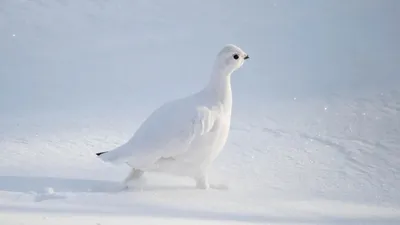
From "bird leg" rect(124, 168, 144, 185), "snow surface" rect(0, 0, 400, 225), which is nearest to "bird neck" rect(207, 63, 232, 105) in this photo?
"snow surface" rect(0, 0, 400, 225)

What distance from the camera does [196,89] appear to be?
582 cm

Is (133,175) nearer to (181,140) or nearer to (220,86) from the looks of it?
(181,140)

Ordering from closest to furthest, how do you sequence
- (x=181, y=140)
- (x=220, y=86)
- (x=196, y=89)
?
(x=181, y=140), (x=220, y=86), (x=196, y=89)

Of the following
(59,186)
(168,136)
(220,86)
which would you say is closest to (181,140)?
(168,136)

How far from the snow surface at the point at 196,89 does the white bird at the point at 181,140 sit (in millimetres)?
132

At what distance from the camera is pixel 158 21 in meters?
7.33

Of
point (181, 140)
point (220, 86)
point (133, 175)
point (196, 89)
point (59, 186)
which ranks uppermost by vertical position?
point (196, 89)

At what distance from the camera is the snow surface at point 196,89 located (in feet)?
10.1

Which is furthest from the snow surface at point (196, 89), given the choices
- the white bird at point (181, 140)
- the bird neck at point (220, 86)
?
the bird neck at point (220, 86)

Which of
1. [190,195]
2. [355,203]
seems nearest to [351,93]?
[355,203]

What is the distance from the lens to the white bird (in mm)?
3273

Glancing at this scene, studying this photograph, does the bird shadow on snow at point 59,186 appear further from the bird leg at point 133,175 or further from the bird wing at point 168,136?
the bird wing at point 168,136

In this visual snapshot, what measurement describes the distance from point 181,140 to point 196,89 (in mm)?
2572

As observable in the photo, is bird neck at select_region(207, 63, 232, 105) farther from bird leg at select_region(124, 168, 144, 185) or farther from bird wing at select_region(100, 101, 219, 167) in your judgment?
bird leg at select_region(124, 168, 144, 185)
